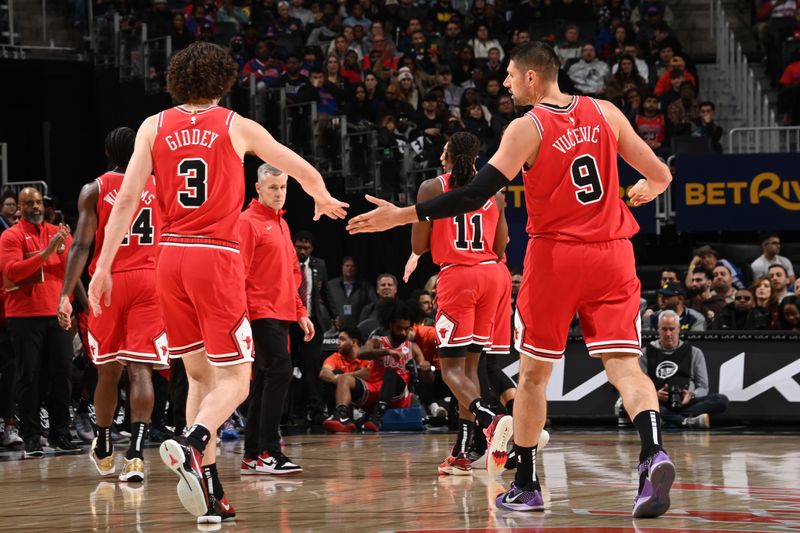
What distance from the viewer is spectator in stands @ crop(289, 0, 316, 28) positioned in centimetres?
2155

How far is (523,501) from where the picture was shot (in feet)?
21.4

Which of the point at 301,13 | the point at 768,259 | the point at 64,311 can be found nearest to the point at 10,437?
the point at 64,311

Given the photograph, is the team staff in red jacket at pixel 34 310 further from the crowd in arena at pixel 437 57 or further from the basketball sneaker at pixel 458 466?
the crowd in arena at pixel 437 57

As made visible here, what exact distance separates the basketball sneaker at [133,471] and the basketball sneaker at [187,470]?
2472 millimetres

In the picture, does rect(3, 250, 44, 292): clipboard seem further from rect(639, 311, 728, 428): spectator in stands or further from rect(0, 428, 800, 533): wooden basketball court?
rect(639, 311, 728, 428): spectator in stands

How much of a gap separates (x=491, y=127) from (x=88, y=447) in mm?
8509

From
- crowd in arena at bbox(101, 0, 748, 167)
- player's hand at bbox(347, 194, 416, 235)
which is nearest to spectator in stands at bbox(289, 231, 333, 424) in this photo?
crowd in arena at bbox(101, 0, 748, 167)

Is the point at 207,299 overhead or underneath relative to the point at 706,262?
overhead

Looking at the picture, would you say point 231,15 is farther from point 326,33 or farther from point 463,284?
point 463,284

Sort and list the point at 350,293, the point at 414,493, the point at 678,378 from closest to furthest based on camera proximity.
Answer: the point at 414,493
the point at 678,378
the point at 350,293

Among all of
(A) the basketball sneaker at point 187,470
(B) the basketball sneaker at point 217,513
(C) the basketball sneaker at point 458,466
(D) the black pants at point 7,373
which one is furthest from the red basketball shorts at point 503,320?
(D) the black pants at point 7,373

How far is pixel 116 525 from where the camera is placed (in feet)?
20.8

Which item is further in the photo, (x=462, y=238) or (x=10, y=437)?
(x=10, y=437)

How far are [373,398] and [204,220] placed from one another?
7.75 meters
